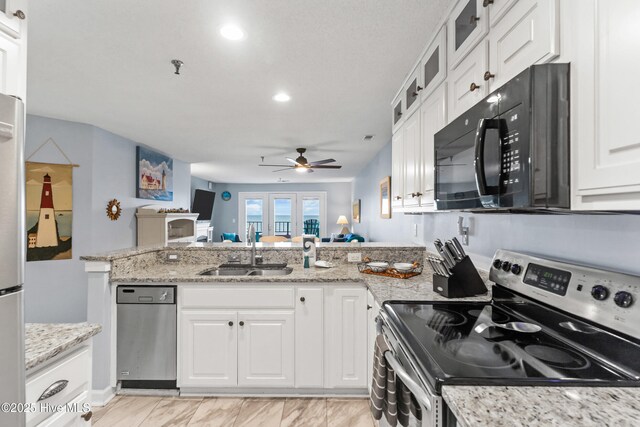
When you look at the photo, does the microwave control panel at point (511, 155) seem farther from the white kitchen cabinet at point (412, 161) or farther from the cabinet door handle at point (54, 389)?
the cabinet door handle at point (54, 389)

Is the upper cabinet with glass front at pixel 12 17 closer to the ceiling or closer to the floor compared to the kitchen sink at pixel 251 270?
closer to the ceiling

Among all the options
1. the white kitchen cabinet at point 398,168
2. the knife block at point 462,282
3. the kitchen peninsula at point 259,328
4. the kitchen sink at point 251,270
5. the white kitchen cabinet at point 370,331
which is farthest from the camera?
the kitchen sink at point 251,270

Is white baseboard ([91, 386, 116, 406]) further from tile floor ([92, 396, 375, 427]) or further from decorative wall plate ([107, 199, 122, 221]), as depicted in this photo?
decorative wall plate ([107, 199, 122, 221])

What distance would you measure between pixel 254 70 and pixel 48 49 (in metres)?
1.31

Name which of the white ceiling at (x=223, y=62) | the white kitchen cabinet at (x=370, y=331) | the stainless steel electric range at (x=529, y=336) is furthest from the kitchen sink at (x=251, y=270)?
the white ceiling at (x=223, y=62)

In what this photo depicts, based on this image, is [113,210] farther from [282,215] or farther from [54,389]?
[282,215]

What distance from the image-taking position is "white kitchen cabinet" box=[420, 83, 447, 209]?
1.65 m

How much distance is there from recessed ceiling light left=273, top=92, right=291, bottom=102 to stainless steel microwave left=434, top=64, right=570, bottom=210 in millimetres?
1956

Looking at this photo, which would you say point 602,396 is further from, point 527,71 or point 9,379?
point 9,379

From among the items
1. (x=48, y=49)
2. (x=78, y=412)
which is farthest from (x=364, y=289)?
(x=48, y=49)

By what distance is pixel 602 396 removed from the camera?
729mm

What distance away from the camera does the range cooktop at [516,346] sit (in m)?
0.84

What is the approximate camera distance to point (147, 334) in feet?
7.40

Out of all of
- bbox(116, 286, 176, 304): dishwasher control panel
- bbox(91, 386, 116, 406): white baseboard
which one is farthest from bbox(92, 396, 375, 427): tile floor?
bbox(116, 286, 176, 304): dishwasher control panel
